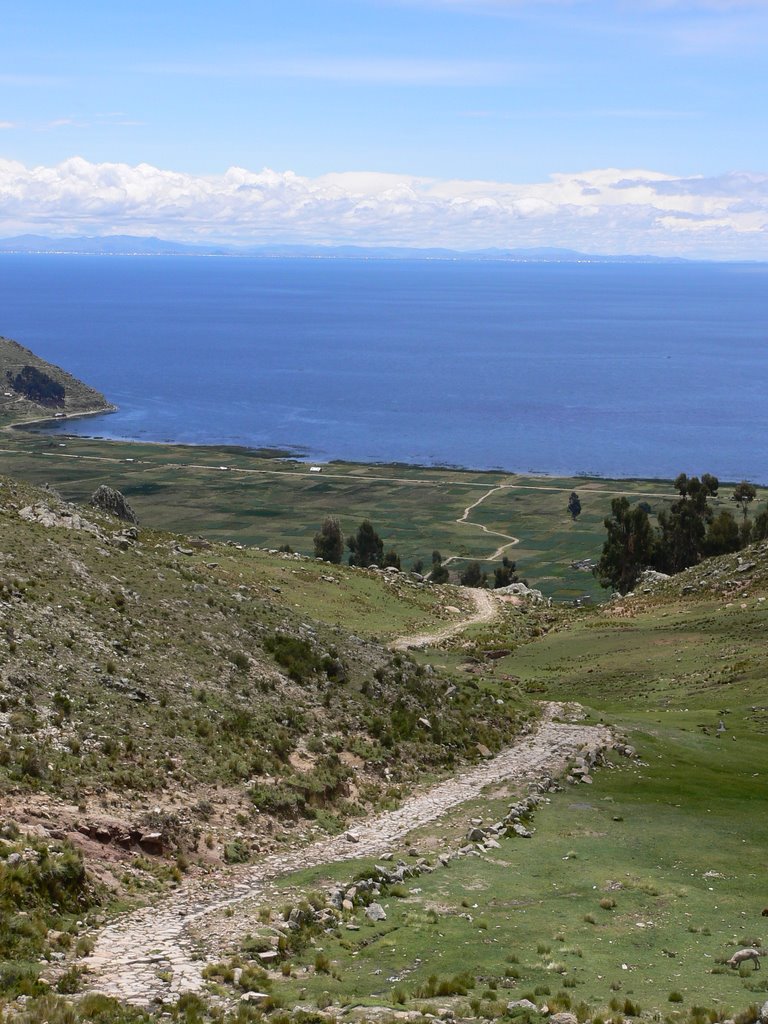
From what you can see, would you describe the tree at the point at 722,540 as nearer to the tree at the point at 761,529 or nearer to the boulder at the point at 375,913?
the tree at the point at 761,529

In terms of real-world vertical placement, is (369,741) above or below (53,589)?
below

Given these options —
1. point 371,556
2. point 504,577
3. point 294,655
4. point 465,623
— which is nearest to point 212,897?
point 294,655

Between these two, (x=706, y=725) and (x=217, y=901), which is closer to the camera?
(x=217, y=901)

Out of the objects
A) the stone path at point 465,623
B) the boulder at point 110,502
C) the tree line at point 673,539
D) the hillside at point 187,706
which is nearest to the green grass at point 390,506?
the tree line at point 673,539

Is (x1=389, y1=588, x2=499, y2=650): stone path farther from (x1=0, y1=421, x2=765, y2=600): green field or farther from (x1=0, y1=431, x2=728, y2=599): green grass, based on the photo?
(x1=0, y1=431, x2=728, y2=599): green grass

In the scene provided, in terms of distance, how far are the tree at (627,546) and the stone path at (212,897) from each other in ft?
200

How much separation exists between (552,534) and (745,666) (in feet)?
339

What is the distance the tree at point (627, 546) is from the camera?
98000 millimetres

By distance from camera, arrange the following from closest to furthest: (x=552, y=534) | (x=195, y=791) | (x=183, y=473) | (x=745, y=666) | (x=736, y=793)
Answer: (x=195, y=791) < (x=736, y=793) < (x=745, y=666) < (x=552, y=534) < (x=183, y=473)

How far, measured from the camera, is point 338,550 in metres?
112

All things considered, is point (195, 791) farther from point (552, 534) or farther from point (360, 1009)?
point (552, 534)

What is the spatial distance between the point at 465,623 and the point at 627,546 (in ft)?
99.8

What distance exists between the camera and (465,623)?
73438 mm

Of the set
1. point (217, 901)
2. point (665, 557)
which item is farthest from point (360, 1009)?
point (665, 557)
